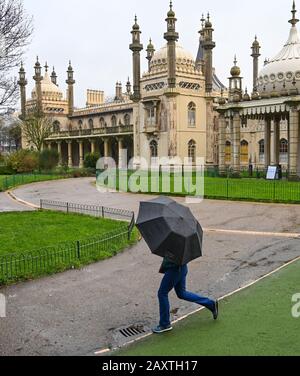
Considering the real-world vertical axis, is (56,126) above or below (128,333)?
above

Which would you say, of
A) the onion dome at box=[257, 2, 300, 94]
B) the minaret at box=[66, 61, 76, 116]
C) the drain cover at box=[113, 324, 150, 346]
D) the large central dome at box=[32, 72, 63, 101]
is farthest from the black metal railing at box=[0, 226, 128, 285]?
the large central dome at box=[32, 72, 63, 101]

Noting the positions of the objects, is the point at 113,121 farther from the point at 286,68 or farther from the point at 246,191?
the point at 246,191

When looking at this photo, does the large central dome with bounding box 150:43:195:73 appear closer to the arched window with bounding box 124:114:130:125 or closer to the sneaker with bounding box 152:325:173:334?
the arched window with bounding box 124:114:130:125

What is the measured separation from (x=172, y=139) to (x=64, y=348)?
38.4m

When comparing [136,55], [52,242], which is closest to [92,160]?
[136,55]

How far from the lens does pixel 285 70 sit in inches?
1253

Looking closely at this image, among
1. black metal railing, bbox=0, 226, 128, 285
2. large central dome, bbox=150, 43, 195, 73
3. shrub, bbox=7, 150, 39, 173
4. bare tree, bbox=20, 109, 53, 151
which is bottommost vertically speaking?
black metal railing, bbox=0, 226, 128, 285

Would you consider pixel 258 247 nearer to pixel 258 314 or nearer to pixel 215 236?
pixel 215 236

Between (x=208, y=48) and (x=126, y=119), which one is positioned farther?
(x=126, y=119)

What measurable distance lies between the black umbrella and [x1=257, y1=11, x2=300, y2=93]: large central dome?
27.2 m

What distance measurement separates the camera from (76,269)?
10195 millimetres

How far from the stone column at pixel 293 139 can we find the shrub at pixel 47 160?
2587cm

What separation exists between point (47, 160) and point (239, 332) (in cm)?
4182

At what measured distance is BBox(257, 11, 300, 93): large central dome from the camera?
3153 cm
